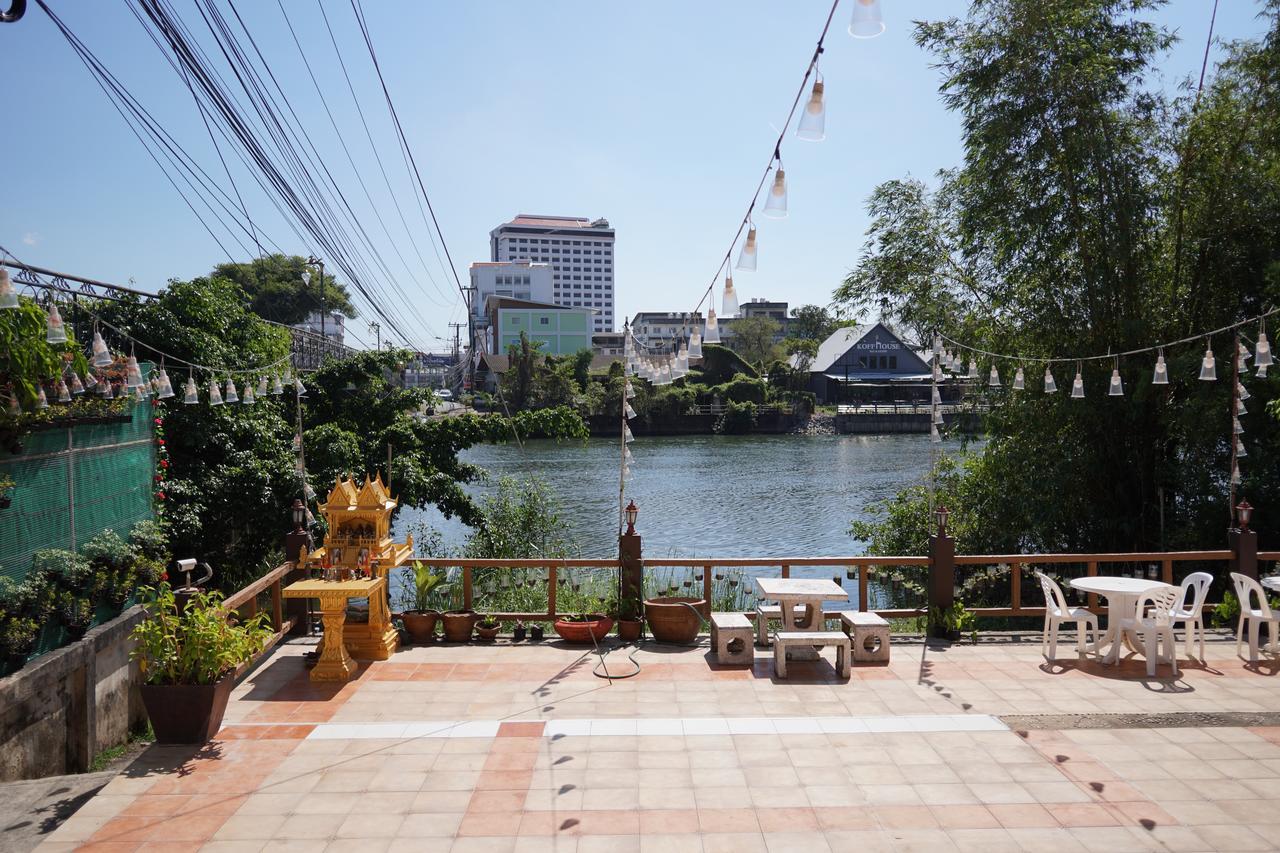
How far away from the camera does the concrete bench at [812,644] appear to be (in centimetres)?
752

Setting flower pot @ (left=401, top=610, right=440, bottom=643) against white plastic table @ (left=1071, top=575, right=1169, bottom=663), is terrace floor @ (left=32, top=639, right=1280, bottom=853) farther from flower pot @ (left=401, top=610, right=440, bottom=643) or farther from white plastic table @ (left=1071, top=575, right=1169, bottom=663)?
flower pot @ (left=401, top=610, right=440, bottom=643)

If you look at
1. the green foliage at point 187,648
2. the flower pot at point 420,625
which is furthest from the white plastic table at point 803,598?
the green foliage at point 187,648

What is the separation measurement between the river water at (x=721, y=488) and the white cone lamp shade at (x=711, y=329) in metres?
6.69

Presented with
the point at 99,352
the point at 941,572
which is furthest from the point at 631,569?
the point at 99,352

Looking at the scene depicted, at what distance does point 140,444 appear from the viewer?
335 inches

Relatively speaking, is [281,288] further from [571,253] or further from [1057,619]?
[571,253]

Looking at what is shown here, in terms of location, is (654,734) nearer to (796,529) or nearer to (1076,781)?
(1076,781)

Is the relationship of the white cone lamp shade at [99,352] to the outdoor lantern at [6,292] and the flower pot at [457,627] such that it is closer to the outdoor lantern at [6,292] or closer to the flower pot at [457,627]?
the outdoor lantern at [6,292]

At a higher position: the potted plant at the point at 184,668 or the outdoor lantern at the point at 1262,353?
the outdoor lantern at the point at 1262,353

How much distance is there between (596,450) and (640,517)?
1764 cm

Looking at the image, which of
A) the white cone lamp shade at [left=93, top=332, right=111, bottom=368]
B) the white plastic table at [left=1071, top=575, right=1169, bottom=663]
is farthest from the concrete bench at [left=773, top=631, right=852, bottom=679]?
the white cone lamp shade at [left=93, top=332, right=111, bottom=368]

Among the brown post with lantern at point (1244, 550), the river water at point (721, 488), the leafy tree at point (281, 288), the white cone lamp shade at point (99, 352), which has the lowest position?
the river water at point (721, 488)

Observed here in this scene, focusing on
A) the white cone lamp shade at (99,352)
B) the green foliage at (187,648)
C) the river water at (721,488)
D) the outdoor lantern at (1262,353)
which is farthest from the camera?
the river water at (721,488)

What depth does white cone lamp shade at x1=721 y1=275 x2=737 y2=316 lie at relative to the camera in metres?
6.52
